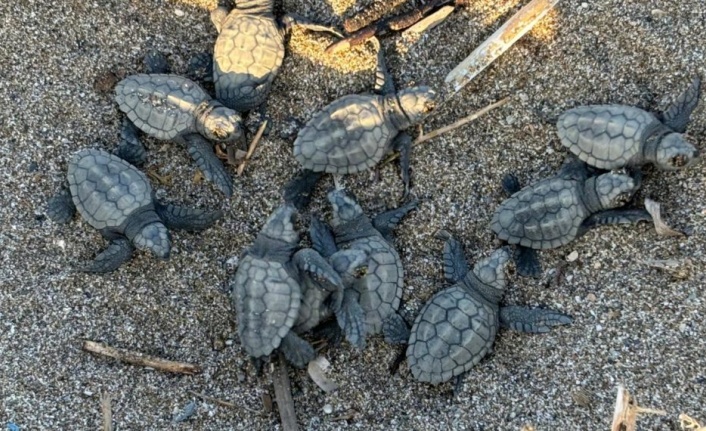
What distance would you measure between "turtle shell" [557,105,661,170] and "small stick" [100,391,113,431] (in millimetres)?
3049

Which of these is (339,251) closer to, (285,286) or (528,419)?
(285,286)

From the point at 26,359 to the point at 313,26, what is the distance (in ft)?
8.64

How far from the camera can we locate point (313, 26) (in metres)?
4.00

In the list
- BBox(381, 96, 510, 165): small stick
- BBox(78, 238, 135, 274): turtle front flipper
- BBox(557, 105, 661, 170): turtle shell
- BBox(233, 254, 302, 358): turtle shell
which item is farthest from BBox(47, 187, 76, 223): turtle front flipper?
BBox(557, 105, 661, 170): turtle shell

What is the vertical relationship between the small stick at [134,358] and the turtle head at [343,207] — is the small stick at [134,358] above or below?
below

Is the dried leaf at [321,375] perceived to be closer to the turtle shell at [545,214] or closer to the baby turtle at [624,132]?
the turtle shell at [545,214]

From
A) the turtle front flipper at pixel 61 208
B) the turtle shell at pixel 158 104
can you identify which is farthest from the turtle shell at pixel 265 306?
the turtle front flipper at pixel 61 208

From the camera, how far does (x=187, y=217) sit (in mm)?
3846

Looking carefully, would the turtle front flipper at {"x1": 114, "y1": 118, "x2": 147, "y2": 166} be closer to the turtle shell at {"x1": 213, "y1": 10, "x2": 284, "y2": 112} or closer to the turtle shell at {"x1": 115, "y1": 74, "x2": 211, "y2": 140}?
the turtle shell at {"x1": 115, "y1": 74, "x2": 211, "y2": 140}

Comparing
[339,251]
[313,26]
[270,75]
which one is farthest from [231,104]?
[339,251]

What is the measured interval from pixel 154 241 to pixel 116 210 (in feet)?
1.00

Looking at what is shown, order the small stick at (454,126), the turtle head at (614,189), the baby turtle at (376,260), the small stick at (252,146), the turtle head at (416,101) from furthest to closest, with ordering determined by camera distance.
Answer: the small stick at (252,146), the small stick at (454,126), the turtle head at (416,101), the baby turtle at (376,260), the turtle head at (614,189)

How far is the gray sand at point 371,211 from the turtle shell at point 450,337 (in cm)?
15

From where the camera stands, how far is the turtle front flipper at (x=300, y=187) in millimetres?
3936
